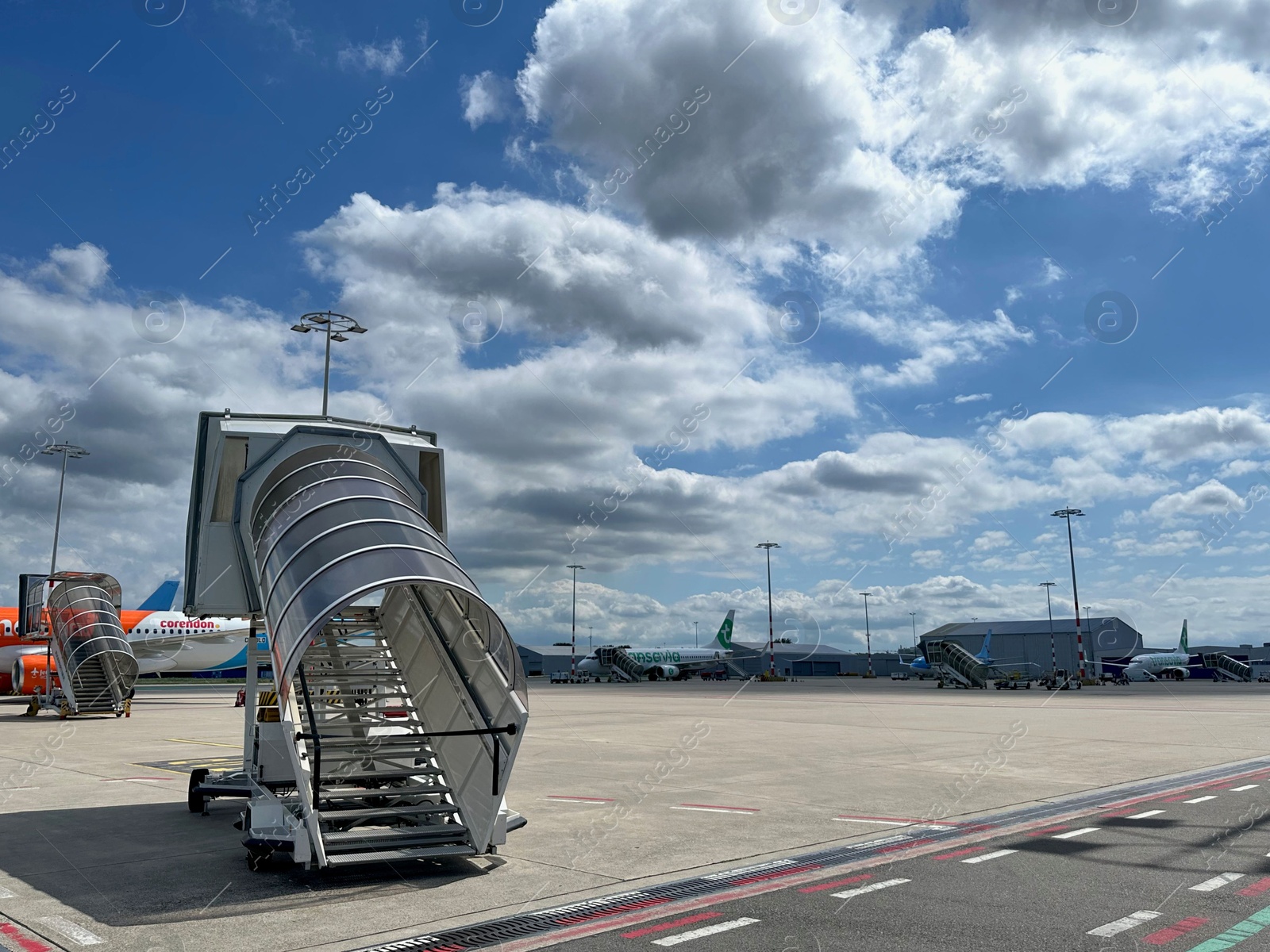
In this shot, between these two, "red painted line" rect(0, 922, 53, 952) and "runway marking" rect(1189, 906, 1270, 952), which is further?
"red painted line" rect(0, 922, 53, 952)

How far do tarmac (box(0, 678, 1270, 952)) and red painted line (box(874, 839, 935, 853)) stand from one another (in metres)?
0.41

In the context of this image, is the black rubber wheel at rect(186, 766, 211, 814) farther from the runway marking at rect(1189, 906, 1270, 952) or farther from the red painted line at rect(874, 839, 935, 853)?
the runway marking at rect(1189, 906, 1270, 952)

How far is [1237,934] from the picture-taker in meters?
7.05

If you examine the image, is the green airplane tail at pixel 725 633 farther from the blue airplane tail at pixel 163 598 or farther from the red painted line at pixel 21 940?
the red painted line at pixel 21 940

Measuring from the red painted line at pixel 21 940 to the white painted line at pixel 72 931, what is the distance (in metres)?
0.21

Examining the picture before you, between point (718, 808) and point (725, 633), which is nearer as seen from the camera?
point (718, 808)

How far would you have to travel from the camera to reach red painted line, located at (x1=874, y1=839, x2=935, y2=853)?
1022 centimetres

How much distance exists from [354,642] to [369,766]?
2790 millimetres

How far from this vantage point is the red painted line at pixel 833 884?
8.54 metres

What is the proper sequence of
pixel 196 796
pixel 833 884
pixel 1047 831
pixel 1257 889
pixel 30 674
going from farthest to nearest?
pixel 30 674 < pixel 196 796 < pixel 1047 831 < pixel 833 884 < pixel 1257 889

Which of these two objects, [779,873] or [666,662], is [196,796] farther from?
[666,662]

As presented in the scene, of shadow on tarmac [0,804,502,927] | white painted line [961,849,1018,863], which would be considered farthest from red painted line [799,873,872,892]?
shadow on tarmac [0,804,502,927]

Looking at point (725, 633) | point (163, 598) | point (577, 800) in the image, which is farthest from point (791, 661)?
point (577, 800)

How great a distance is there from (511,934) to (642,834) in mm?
4267
